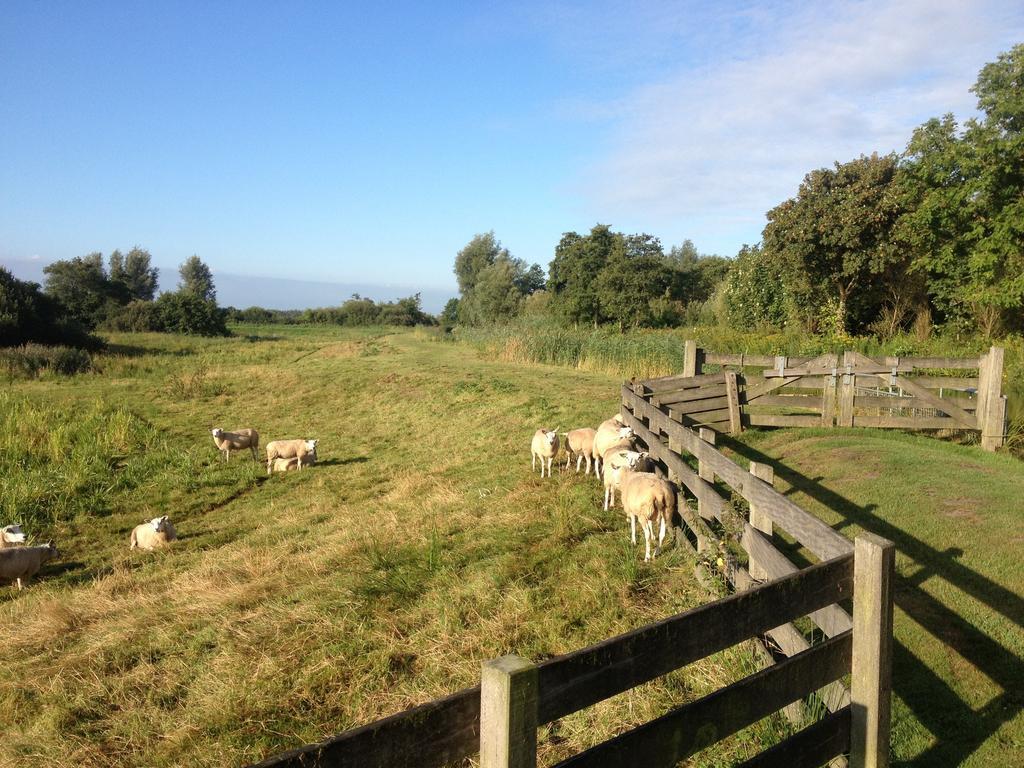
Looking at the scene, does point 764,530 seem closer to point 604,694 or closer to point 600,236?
point 604,694

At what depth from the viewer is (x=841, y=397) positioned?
1418 cm

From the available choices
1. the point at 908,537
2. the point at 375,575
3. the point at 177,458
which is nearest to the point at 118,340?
the point at 177,458

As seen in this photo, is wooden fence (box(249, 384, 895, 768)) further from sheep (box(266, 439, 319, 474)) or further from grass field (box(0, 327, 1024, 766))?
sheep (box(266, 439, 319, 474))

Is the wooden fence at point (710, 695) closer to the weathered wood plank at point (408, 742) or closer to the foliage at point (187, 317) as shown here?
the weathered wood plank at point (408, 742)

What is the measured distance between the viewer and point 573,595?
246 inches

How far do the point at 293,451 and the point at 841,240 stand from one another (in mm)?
23933

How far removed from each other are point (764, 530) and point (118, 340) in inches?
2014

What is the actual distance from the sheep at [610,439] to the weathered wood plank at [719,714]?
6.31 m

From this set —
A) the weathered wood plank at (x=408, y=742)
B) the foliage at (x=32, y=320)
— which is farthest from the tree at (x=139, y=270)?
the weathered wood plank at (x=408, y=742)

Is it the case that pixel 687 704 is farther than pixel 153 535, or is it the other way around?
pixel 153 535

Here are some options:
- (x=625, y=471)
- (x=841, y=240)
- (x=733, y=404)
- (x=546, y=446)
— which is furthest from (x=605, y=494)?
(x=841, y=240)

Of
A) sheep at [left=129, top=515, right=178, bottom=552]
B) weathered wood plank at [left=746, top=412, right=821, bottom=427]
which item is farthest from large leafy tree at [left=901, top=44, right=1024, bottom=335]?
sheep at [left=129, top=515, right=178, bottom=552]

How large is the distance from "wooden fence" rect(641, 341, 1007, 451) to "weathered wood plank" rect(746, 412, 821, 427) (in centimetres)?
2

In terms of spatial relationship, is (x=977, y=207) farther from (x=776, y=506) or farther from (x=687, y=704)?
(x=687, y=704)
